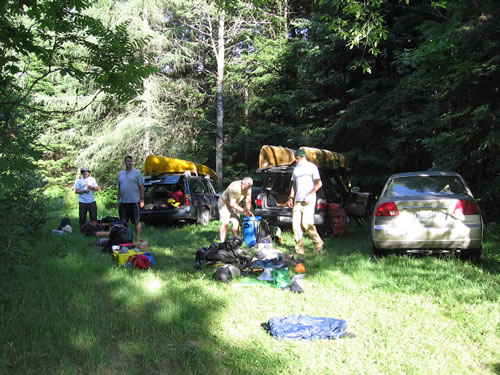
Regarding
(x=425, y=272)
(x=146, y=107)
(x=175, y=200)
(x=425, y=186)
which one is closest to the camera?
(x=425, y=272)

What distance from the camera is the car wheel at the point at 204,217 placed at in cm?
1220

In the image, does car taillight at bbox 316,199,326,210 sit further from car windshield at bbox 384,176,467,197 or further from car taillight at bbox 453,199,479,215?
car taillight at bbox 453,199,479,215

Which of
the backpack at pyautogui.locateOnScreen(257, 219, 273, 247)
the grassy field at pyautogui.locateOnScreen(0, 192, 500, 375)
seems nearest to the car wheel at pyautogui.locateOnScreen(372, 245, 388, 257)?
the grassy field at pyautogui.locateOnScreen(0, 192, 500, 375)

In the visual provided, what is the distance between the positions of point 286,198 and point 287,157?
1365mm

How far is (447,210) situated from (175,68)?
19275 mm

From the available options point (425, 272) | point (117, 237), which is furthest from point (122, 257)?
point (425, 272)

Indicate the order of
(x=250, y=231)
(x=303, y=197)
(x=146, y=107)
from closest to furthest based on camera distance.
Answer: (x=303, y=197) → (x=250, y=231) → (x=146, y=107)

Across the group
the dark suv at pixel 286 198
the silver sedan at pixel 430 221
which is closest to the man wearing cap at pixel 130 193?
the dark suv at pixel 286 198

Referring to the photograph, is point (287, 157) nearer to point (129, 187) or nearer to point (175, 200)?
point (175, 200)

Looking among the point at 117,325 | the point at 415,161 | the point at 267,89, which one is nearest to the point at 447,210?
the point at 117,325

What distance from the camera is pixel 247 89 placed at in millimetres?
22500

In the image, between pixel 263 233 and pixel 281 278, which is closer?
pixel 281 278

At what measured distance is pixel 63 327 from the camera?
3695 millimetres

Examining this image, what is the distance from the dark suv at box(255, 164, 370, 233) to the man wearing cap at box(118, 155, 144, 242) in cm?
297
